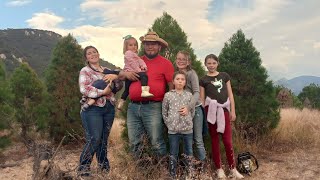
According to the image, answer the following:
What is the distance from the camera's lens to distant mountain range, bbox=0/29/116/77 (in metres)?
46.0

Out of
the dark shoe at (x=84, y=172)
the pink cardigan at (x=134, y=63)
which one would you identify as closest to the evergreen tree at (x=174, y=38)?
the pink cardigan at (x=134, y=63)

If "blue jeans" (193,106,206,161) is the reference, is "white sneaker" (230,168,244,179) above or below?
below

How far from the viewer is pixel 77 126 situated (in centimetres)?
847

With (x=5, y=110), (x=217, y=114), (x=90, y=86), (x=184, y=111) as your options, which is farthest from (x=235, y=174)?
(x=5, y=110)

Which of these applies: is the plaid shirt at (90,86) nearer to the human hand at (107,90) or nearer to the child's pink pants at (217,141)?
the human hand at (107,90)

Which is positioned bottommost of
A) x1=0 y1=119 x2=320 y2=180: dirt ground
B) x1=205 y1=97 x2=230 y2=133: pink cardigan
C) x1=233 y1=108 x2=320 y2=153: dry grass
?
x1=0 y1=119 x2=320 y2=180: dirt ground

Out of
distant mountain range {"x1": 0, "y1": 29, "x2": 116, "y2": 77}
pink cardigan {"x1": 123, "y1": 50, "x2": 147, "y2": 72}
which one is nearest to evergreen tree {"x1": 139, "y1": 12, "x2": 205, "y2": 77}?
pink cardigan {"x1": 123, "y1": 50, "x2": 147, "y2": 72}

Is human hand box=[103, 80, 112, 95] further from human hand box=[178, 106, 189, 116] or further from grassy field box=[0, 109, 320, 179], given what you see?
human hand box=[178, 106, 189, 116]

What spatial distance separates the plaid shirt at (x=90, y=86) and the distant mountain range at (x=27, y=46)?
3823cm

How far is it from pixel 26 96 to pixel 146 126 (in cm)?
519

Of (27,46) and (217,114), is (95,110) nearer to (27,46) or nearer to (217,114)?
(217,114)

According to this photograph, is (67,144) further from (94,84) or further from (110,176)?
(110,176)

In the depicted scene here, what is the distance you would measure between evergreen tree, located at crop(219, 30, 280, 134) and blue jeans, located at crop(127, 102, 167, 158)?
9.00 ft

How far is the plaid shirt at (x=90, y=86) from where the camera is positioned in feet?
15.5
